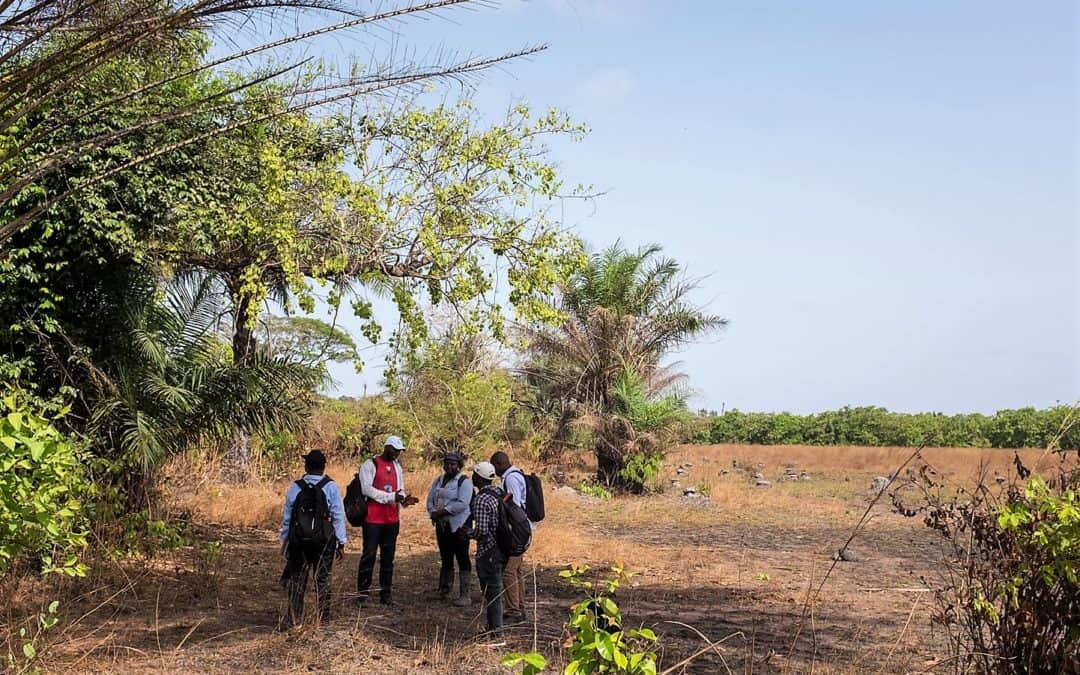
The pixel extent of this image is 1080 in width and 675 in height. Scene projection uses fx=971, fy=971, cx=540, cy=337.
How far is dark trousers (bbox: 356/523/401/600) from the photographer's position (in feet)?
30.9

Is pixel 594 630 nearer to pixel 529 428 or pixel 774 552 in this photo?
pixel 774 552

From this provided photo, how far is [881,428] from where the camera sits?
157 ft

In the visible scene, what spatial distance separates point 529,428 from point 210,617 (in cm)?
1750

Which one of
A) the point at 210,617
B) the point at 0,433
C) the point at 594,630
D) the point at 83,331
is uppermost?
the point at 83,331

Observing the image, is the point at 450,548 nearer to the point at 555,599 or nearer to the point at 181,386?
the point at 555,599

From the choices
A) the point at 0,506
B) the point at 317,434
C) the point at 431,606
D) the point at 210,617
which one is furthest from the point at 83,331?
the point at 317,434

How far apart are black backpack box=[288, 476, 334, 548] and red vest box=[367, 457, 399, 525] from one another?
1.08 meters

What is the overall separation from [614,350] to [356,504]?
1641 cm

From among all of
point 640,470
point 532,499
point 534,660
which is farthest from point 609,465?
point 534,660

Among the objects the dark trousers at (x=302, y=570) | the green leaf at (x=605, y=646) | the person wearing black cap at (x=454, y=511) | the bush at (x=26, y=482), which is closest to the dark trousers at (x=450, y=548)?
the person wearing black cap at (x=454, y=511)

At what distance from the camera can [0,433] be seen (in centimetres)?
516

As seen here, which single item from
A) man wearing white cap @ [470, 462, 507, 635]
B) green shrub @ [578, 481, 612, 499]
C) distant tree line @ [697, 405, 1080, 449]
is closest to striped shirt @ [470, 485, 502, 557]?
man wearing white cap @ [470, 462, 507, 635]

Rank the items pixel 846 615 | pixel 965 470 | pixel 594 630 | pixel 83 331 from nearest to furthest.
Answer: pixel 594 630
pixel 846 615
pixel 83 331
pixel 965 470

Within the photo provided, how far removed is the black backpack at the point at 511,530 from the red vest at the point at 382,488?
136 cm
